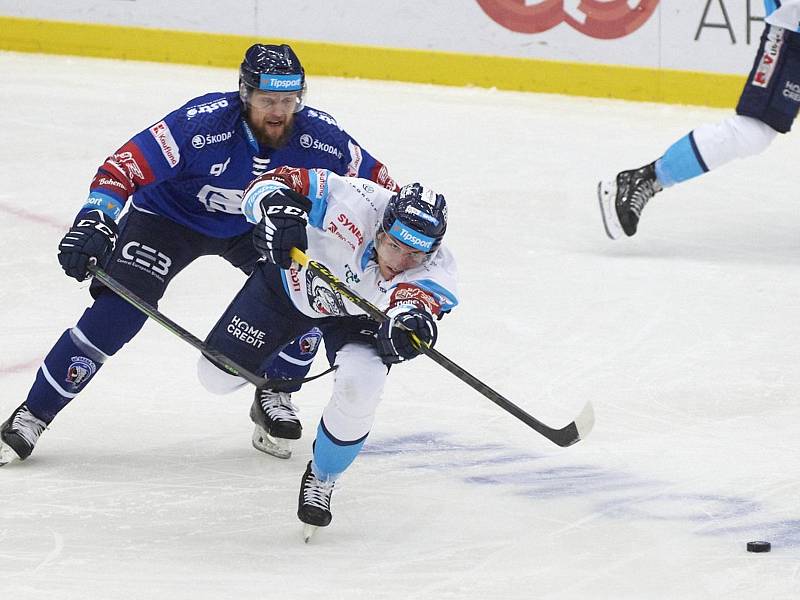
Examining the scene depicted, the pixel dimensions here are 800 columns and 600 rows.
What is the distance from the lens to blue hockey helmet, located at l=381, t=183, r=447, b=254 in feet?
9.57

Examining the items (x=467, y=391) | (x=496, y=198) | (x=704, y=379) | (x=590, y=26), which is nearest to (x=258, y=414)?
(x=467, y=391)

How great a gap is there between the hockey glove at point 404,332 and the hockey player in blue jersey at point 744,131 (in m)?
2.55

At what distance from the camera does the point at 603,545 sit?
9.93 ft

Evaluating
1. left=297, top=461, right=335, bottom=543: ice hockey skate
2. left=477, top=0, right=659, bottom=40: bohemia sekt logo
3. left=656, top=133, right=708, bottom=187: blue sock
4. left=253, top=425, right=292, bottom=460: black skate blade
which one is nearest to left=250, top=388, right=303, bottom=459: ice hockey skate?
left=253, top=425, right=292, bottom=460: black skate blade

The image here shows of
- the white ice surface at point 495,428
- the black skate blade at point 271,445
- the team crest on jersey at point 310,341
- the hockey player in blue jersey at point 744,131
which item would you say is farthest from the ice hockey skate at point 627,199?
the black skate blade at point 271,445

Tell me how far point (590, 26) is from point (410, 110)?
99cm

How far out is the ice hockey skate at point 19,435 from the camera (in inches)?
133

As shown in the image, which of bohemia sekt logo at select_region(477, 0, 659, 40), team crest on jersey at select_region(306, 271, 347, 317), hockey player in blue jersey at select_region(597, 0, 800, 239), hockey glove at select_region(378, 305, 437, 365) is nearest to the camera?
hockey glove at select_region(378, 305, 437, 365)

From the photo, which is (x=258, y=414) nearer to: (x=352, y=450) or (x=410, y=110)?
(x=352, y=450)

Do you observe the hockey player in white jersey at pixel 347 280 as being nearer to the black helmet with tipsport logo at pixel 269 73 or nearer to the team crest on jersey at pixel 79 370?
the black helmet with tipsport logo at pixel 269 73

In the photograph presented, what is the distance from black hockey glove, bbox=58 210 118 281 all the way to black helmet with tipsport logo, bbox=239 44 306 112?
459mm

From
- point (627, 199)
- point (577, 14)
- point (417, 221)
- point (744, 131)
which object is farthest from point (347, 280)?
point (577, 14)

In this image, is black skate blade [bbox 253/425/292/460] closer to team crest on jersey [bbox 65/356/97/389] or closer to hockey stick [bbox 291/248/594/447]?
team crest on jersey [bbox 65/356/97/389]

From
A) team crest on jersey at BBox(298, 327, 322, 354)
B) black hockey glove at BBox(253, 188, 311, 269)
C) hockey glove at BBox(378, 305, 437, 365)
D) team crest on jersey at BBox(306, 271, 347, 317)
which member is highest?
black hockey glove at BBox(253, 188, 311, 269)
